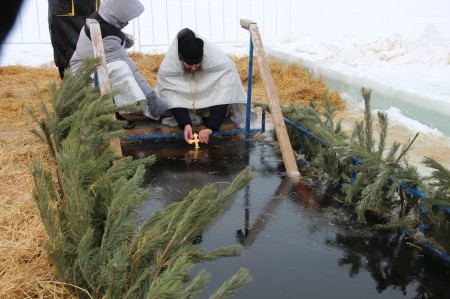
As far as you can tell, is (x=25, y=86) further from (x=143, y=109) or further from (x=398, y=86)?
(x=398, y=86)

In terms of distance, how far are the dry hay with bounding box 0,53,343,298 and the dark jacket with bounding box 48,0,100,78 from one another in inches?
35.7

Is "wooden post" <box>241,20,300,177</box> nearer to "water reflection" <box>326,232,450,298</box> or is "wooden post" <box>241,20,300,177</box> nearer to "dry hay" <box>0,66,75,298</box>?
"water reflection" <box>326,232,450,298</box>

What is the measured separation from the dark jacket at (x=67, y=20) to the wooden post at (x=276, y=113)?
95.0 inches

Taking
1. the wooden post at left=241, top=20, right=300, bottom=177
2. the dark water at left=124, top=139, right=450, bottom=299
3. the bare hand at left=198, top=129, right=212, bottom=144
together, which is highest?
the wooden post at left=241, top=20, right=300, bottom=177

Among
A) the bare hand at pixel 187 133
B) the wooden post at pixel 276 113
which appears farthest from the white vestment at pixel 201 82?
the wooden post at pixel 276 113

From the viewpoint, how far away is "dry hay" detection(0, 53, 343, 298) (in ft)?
6.44

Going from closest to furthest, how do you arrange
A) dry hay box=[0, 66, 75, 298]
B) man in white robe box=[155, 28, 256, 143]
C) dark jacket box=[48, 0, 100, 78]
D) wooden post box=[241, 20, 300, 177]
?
1. dry hay box=[0, 66, 75, 298]
2. wooden post box=[241, 20, 300, 177]
3. man in white robe box=[155, 28, 256, 143]
4. dark jacket box=[48, 0, 100, 78]

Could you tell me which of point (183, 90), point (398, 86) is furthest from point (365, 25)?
point (183, 90)

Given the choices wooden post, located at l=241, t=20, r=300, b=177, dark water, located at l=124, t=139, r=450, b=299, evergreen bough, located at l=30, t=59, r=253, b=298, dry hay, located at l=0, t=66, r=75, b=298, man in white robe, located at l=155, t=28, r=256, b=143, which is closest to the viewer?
evergreen bough, located at l=30, t=59, r=253, b=298

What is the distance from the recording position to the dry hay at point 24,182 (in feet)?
6.44

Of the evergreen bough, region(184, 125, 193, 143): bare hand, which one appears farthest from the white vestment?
the evergreen bough

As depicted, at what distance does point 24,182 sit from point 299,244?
169cm

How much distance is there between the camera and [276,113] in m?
4.59

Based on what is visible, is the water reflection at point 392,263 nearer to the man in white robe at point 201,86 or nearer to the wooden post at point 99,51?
the wooden post at point 99,51
